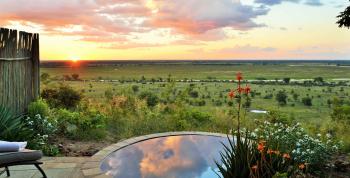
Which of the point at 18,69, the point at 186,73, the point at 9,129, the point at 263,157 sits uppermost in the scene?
the point at 18,69

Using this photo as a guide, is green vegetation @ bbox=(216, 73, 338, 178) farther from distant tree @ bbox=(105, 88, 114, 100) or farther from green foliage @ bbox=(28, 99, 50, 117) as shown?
distant tree @ bbox=(105, 88, 114, 100)

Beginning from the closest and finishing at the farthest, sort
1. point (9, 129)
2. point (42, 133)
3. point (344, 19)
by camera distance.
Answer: point (9, 129), point (344, 19), point (42, 133)

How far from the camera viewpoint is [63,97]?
9.84 metres

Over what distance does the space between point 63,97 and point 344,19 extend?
6.95m

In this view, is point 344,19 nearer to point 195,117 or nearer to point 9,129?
point 195,117

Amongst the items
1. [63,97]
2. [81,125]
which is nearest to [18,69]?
[81,125]

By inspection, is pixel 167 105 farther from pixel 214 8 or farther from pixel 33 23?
pixel 33 23

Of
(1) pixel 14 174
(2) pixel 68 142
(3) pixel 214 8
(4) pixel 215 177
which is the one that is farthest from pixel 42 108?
(3) pixel 214 8

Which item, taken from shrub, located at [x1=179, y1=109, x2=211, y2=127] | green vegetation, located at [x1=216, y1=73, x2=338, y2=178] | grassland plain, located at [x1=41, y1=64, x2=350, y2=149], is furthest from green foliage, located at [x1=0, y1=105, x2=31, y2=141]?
grassland plain, located at [x1=41, y1=64, x2=350, y2=149]

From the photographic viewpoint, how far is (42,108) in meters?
7.12

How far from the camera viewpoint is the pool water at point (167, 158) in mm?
4383

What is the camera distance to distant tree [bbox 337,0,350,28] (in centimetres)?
588

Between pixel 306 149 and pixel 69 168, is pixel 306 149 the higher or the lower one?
the higher one

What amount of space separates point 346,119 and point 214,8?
4.78 metres
